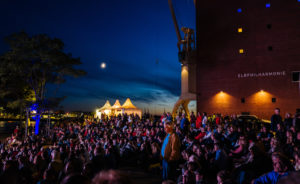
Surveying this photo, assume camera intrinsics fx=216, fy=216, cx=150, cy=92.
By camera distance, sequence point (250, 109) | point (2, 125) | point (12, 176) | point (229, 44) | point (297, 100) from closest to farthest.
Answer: point (12, 176)
point (297, 100)
point (250, 109)
point (229, 44)
point (2, 125)

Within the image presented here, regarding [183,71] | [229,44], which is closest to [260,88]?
[229,44]

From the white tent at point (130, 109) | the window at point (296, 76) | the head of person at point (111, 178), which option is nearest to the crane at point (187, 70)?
the white tent at point (130, 109)

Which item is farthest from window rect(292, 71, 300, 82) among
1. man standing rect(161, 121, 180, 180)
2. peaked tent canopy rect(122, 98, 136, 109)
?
man standing rect(161, 121, 180, 180)

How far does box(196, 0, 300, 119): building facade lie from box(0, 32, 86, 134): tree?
47.9 feet

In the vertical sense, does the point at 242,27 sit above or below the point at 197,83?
above

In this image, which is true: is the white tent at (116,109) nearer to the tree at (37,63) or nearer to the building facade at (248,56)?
the tree at (37,63)

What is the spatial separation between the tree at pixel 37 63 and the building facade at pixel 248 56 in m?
14.6

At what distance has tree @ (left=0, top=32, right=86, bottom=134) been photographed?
2164 centimetres

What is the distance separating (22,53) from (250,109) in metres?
23.4

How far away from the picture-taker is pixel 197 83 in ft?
79.2

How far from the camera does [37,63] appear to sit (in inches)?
882

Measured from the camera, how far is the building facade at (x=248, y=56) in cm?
2008

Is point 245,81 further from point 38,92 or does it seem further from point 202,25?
point 38,92

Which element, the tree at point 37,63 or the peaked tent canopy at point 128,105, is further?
the peaked tent canopy at point 128,105
